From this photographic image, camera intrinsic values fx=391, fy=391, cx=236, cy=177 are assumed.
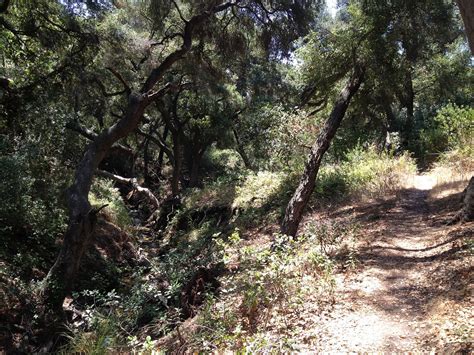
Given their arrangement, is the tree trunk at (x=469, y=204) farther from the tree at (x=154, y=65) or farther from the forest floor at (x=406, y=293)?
the tree at (x=154, y=65)

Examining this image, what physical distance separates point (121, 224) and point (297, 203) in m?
6.64

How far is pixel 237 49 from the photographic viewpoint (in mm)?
11727

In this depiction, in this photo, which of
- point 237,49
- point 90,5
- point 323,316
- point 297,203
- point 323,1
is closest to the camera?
point 323,316

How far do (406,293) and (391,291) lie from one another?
176 millimetres

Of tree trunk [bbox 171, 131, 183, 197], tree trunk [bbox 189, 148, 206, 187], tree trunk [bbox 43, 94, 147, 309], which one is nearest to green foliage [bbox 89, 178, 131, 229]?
tree trunk [bbox 43, 94, 147, 309]

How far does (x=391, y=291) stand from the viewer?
15.5ft

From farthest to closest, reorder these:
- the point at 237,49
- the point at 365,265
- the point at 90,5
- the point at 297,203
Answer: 1. the point at 237,49
2. the point at 90,5
3. the point at 297,203
4. the point at 365,265

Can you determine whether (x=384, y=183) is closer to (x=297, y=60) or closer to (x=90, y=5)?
(x=297, y=60)

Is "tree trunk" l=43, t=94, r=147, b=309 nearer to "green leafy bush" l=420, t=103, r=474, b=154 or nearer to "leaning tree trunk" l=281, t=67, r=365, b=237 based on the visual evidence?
"leaning tree trunk" l=281, t=67, r=365, b=237

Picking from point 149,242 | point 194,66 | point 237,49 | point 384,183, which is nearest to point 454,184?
point 384,183

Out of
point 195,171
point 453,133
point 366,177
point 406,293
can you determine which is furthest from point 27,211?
point 195,171

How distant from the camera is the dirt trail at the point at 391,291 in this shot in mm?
3730

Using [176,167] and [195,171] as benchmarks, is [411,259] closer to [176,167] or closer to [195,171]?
[176,167]

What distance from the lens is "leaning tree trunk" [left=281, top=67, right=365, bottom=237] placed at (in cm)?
696
